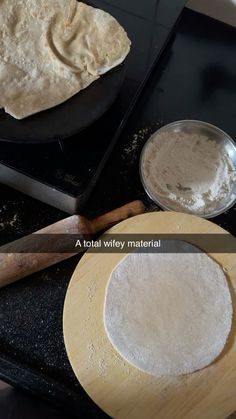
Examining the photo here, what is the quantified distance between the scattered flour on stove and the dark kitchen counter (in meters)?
0.04

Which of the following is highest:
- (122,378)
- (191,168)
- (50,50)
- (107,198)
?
(50,50)

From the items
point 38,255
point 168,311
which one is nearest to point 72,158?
point 38,255

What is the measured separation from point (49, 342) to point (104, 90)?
482 millimetres

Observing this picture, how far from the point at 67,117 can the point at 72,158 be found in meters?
0.09

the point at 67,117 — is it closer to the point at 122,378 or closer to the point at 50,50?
the point at 50,50

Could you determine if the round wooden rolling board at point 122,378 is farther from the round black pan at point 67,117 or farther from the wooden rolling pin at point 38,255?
the round black pan at point 67,117

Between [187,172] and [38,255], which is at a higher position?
[187,172]

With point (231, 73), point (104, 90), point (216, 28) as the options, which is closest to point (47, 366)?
point (104, 90)

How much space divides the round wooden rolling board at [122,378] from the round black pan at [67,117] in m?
0.25

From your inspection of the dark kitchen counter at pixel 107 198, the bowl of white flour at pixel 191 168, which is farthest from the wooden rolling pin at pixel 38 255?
the bowl of white flour at pixel 191 168

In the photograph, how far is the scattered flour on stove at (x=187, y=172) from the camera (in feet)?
3.23

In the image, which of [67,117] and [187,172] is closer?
[67,117]

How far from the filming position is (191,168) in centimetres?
101

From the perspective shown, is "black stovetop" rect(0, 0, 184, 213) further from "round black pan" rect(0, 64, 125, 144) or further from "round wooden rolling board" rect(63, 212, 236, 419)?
"round wooden rolling board" rect(63, 212, 236, 419)
